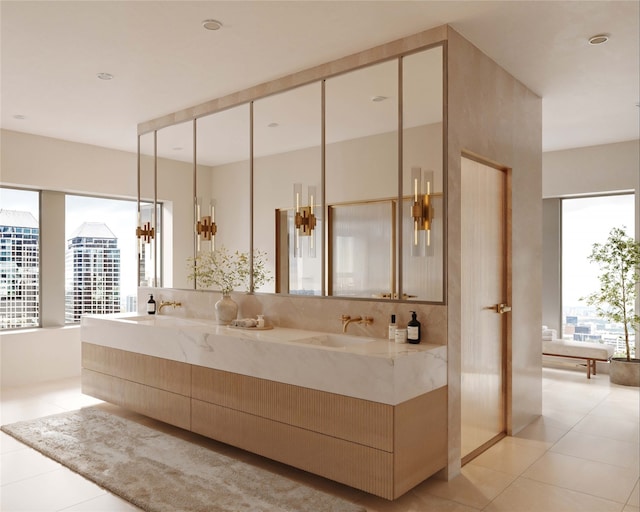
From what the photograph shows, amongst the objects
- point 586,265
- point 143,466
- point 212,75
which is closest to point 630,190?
point 586,265

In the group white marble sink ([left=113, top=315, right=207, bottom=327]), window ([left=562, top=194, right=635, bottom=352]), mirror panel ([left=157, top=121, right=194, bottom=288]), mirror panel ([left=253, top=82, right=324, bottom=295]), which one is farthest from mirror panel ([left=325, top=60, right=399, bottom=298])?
window ([left=562, top=194, right=635, bottom=352])

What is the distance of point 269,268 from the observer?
4059mm

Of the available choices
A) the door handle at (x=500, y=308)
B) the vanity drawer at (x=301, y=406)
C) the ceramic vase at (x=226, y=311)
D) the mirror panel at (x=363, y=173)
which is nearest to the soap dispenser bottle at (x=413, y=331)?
the mirror panel at (x=363, y=173)

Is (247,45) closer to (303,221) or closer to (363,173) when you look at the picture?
(363,173)

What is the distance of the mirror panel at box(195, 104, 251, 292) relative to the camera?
432 cm

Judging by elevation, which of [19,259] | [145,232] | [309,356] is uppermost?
[145,232]

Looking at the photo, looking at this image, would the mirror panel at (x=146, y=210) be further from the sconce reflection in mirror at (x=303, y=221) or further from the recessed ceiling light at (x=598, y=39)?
the recessed ceiling light at (x=598, y=39)

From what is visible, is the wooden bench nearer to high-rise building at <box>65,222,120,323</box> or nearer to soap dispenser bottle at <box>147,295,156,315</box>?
soap dispenser bottle at <box>147,295,156,315</box>

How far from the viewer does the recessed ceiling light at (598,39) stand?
3.26m

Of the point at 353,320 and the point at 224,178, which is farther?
the point at 224,178

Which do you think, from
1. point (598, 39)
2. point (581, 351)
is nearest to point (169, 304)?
point (598, 39)

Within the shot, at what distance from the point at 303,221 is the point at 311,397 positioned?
1.34 meters

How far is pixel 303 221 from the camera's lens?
3.80m

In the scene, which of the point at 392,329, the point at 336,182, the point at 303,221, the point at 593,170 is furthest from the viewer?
the point at 593,170
